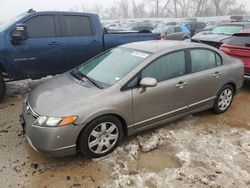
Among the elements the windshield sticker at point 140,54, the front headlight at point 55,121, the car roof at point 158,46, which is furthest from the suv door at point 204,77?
the front headlight at point 55,121

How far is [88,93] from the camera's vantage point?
3.52 m

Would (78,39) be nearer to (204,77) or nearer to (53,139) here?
(204,77)

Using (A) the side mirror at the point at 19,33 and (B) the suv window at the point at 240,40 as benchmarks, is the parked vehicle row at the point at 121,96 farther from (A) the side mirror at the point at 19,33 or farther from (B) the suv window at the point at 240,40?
(B) the suv window at the point at 240,40

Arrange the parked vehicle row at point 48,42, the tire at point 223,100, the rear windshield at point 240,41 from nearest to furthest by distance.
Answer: the tire at point 223,100
the parked vehicle row at point 48,42
the rear windshield at point 240,41

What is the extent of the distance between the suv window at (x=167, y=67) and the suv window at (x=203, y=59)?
9.8 inches

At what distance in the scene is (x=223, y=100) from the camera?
5.02 metres

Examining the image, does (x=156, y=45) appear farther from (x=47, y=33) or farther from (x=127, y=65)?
(x=47, y=33)

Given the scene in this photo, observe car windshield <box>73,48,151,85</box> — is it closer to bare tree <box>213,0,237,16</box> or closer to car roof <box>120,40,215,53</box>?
car roof <box>120,40,215,53</box>

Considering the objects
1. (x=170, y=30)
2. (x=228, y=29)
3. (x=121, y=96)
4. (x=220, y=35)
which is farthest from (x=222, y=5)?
(x=121, y=96)

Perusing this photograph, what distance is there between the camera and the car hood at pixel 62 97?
3.29m

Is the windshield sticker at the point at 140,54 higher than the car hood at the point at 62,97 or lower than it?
higher

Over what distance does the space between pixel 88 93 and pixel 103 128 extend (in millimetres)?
498

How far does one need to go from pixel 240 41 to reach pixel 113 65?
3971mm

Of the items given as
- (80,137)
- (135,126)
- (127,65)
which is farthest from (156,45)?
(80,137)
